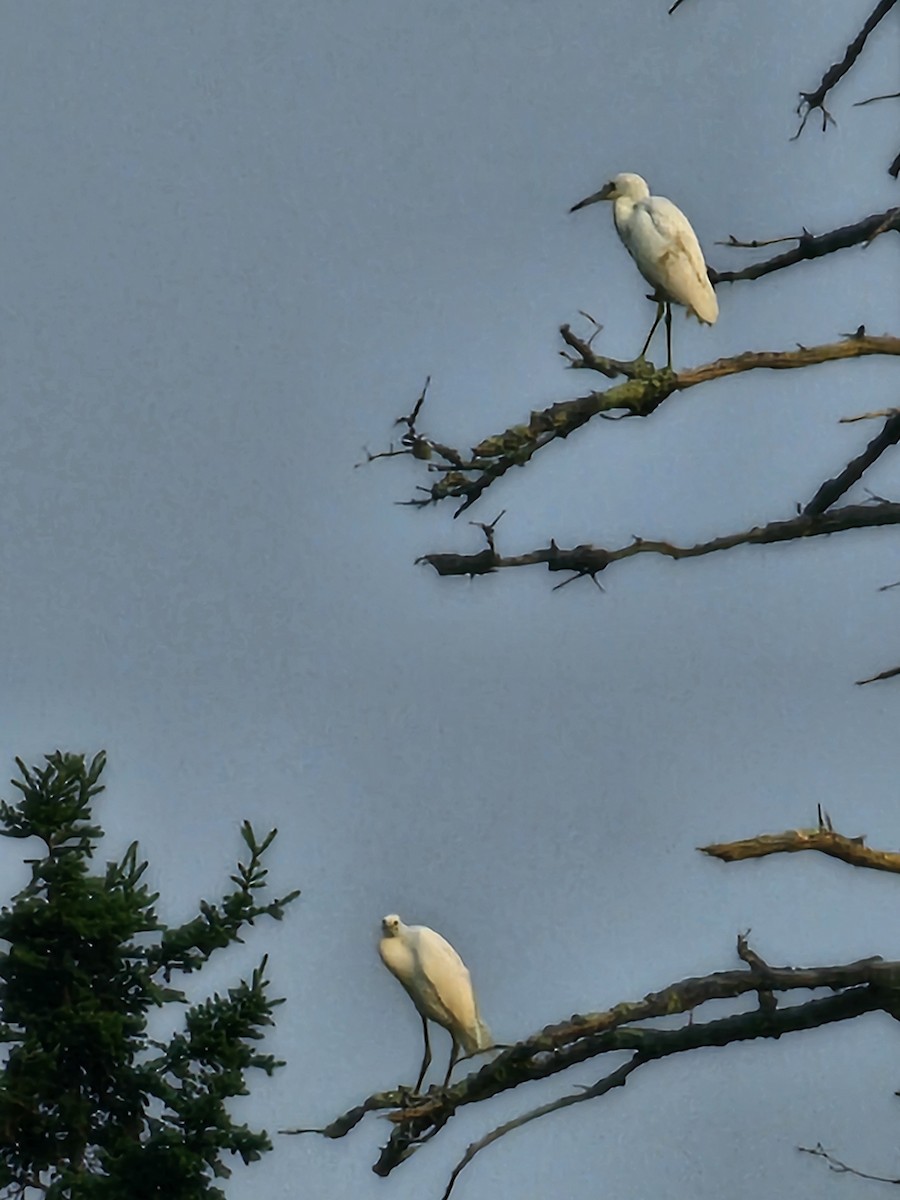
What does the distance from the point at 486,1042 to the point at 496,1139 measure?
4831 millimetres

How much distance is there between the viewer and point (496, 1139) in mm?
8078

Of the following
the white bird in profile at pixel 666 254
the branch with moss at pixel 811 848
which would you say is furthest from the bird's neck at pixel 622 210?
Answer: the branch with moss at pixel 811 848

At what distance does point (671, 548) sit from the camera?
349 inches

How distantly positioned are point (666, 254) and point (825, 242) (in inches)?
117

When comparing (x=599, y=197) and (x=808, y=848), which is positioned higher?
(x=599, y=197)

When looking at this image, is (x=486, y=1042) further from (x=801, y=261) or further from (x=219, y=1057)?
(x=801, y=261)

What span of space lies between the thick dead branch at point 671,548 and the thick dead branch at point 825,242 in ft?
3.50

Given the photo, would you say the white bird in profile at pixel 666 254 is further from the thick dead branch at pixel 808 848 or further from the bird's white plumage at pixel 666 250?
the thick dead branch at pixel 808 848

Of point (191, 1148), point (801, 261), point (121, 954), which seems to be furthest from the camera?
point (121, 954)

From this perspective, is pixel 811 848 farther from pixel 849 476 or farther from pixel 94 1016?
pixel 94 1016

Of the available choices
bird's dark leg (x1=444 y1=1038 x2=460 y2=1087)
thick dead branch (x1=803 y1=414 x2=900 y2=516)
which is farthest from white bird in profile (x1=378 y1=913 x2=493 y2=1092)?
thick dead branch (x1=803 y1=414 x2=900 y2=516)

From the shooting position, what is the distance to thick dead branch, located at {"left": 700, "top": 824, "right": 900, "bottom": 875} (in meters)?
7.87

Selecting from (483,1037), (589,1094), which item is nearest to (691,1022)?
(589,1094)

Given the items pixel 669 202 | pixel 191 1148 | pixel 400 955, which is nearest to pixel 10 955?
pixel 191 1148
